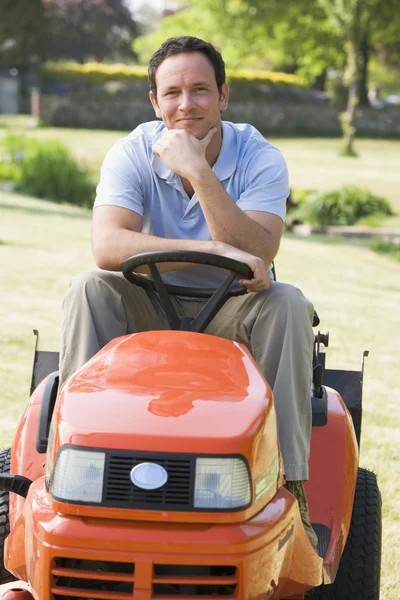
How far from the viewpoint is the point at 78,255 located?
1030cm

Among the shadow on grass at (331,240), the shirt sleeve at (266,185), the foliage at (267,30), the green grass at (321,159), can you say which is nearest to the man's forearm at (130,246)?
the shirt sleeve at (266,185)

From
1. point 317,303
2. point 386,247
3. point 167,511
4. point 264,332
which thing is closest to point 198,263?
point 264,332

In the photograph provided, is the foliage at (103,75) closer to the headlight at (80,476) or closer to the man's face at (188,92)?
the man's face at (188,92)

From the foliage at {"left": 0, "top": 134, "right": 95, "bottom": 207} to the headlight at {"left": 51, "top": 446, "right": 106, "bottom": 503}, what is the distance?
44.7 feet

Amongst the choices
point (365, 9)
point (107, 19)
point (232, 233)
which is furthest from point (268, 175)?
point (107, 19)

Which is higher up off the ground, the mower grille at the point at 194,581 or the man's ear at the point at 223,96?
the man's ear at the point at 223,96

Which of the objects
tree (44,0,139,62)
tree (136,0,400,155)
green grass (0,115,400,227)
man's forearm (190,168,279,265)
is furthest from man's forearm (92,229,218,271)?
tree (44,0,139,62)

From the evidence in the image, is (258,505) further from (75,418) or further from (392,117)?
(392,117)

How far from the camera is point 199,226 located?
2.88 metres

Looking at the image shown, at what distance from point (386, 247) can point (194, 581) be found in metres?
10.7

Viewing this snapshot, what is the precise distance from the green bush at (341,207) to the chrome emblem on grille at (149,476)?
13065 millimetres

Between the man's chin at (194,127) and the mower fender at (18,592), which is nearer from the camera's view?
the mower fender at (18,592)

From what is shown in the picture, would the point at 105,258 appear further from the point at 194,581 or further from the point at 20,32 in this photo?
the point at 20,32

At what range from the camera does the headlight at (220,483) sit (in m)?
1.83
